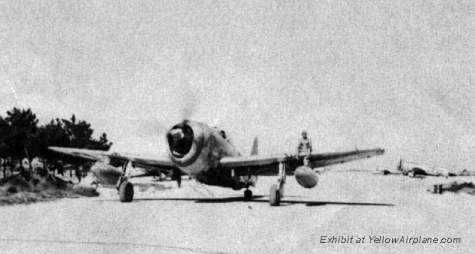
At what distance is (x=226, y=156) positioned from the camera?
2845 cm

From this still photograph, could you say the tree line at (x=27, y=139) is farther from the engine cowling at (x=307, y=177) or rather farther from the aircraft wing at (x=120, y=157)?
the engine cowling at (x=307, y=177)

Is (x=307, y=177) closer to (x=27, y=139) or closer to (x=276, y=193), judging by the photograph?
(x=276, y=193)

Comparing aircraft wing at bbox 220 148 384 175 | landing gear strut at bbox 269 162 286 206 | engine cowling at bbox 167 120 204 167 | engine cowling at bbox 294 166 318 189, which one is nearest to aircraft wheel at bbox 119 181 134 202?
engine cowling at bbox 167 120 204 167

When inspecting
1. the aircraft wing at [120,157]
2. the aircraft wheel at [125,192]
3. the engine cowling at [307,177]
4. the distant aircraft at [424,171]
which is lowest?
the aircraft wheel at [125,192]

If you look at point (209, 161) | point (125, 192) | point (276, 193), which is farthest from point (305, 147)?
point (125, 192)

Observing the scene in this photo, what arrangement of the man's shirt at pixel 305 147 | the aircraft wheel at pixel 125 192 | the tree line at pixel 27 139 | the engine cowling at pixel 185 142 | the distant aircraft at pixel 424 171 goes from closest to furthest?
1. the man's shirt at pixel 305 147
2. the engine cowling at pixel 185 142
3. the aircraft wheel at pixel 125 192
4. the tree line at pixel 27 139
5. the distant aircraft at pixel 424 171

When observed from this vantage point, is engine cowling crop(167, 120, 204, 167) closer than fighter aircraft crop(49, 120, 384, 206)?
No

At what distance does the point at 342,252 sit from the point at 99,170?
18.2m

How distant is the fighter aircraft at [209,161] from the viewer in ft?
84.1

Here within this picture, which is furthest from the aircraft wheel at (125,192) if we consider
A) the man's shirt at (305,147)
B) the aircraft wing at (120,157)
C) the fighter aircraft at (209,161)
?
the man's shirt at (305,147)

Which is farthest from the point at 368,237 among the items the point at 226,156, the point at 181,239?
the point at 226,156

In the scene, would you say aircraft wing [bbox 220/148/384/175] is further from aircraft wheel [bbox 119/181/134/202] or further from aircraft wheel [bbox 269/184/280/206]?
aircraft wheel [bbox 119/181/134/202]

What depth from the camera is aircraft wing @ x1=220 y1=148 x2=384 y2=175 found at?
84.3ft

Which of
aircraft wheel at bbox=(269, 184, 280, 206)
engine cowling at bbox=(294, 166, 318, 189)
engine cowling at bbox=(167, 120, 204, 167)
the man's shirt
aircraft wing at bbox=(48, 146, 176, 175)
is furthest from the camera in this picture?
aircraft wing at bbox=(48, 146, 176, 175)
